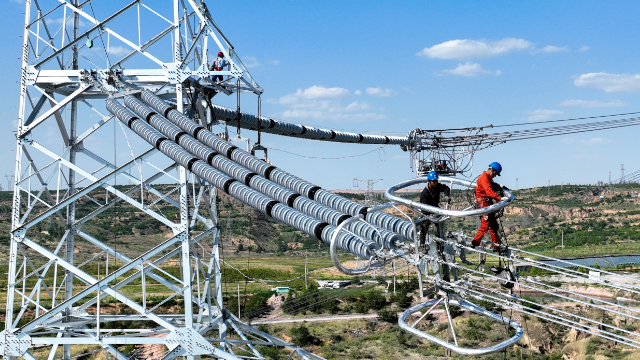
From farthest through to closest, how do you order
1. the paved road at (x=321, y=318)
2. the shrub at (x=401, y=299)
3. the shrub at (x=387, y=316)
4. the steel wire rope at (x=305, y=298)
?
the steel wire rope at (x=305, y=298) < the shrub at (x=401, y=299) < the paved road at (x=321, y=318) < the shrub at (x=387, y=316)

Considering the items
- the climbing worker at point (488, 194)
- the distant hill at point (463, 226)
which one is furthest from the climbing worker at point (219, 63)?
the distant hill at point (463, 226)

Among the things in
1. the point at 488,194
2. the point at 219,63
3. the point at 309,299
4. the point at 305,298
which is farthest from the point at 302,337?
the point at 488,194

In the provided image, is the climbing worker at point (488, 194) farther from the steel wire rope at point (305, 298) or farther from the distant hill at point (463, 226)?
the distant hill at point (463, 226)

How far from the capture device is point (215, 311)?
2069 centimetres

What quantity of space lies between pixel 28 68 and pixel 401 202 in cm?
1420

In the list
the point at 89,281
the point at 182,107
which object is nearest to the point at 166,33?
the point at 182,107

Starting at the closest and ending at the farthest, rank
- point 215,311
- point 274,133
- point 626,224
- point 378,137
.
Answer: point 215,311, point 274,133, point 378,137, point 626,224

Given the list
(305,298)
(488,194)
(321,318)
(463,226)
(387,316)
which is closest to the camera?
(488,194)

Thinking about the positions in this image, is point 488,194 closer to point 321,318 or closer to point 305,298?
point 321,318

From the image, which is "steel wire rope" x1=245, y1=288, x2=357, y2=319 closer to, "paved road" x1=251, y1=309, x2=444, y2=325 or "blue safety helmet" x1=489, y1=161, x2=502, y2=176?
"paved road" x1=251, y1=309, x2=444, y2=325

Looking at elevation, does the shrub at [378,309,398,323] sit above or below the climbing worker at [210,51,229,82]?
below

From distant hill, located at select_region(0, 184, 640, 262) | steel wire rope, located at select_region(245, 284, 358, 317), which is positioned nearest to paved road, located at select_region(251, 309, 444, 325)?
steel wire rope, located at select_region(245, 284, 358, 317)

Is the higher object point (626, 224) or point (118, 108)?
point (118, 108)

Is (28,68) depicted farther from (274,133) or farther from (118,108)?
(274,133)
